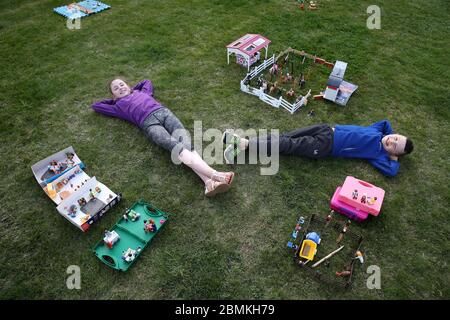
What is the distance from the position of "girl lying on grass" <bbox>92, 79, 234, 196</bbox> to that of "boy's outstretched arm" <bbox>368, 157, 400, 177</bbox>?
237cm

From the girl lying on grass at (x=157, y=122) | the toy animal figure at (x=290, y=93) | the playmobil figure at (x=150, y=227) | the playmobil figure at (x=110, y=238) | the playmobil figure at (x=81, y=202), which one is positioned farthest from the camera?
the toy animal figure at (x=290, y=93)

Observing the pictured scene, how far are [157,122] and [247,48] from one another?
8.35 ft

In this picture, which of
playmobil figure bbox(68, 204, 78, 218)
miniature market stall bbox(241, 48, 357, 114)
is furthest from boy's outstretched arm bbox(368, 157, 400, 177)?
playmobil figure bbox(68, 204, 78, 218)

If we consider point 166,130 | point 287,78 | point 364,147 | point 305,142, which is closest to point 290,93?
point 287,78

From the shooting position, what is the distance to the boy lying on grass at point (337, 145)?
487 centimetres

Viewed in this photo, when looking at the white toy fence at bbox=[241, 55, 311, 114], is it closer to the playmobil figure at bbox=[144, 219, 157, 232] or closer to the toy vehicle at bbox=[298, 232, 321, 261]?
the toy vehicle at bbox=[298, 232, 321, 261]

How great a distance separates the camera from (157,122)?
5199 millimetres

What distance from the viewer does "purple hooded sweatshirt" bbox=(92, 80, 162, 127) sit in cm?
532

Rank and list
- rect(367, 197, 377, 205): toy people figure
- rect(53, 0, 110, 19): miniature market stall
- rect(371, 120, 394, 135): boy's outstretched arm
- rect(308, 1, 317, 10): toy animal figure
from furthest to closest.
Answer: rect(308, 1, 317, 10): toy animal figure → rect(53, 0, 110, 19): miniature market stall → rect(371, 120, 394, 135): boy's outstretched arm → rect(367, 197, 377, 205): toy people figure

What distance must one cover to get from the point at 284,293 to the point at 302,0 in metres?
7.96

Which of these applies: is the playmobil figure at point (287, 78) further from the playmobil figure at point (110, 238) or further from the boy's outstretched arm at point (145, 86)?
the playmobil figure at point (110, 238)

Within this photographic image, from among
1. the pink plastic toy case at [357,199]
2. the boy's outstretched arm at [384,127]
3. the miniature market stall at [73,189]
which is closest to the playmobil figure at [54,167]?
the miniature market stall at [73,189]

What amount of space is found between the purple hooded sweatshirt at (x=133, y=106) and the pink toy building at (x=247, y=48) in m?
1.95

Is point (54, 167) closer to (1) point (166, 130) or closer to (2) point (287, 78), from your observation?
(1) point (166, 130)
